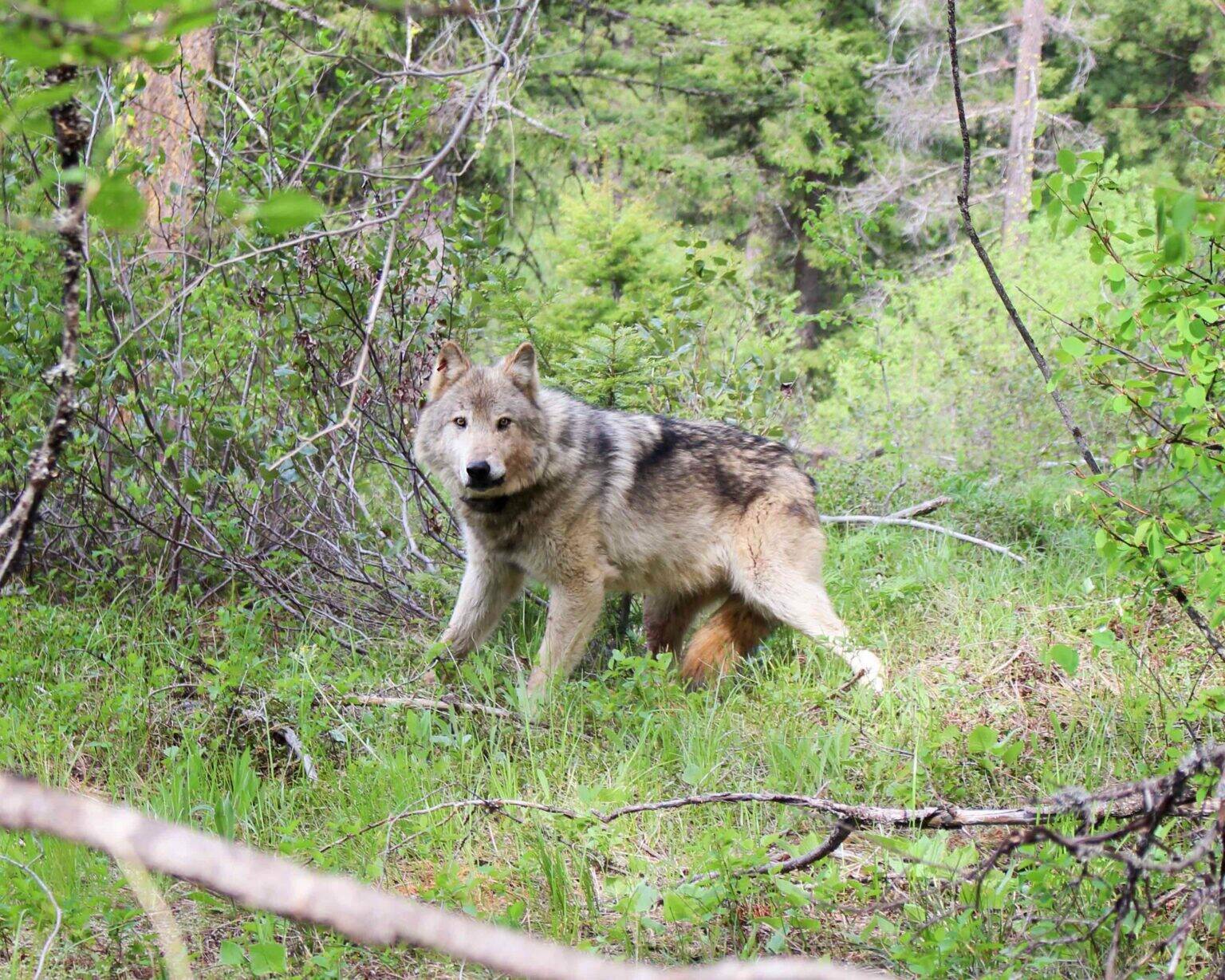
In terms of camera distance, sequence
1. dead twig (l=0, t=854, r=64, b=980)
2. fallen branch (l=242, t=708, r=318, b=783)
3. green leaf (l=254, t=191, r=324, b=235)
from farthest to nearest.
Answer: fallen branch (l=242, t=708, r=318, b=783)
dead twig (l=0, t=854, r=64, b=980)
green leaf (l=254, t=191, r=324, b=235)

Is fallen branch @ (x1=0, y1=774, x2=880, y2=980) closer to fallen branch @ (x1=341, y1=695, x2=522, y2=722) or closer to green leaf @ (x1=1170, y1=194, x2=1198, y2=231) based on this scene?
green leaf @ (x1=1170, y1=194, x2=1198, y2=231)

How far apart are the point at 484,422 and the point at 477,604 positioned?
105cm

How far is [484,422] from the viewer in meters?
5.86

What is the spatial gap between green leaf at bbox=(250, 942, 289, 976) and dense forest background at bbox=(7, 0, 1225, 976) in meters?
0.02

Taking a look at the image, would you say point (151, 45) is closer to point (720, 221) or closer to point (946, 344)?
point (946, 344)

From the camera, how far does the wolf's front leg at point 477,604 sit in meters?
6.12

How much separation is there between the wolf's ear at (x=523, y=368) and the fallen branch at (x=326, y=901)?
5190 mm

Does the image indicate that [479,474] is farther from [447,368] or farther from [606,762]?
[606,762]

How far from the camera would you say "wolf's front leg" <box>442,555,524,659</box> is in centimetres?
612

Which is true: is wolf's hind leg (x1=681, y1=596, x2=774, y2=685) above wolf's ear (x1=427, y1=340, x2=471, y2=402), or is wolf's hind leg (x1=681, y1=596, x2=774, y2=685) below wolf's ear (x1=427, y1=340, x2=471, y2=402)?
below

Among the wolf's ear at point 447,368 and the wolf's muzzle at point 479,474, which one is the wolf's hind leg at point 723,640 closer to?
the wolf's muzzle at point 479,474

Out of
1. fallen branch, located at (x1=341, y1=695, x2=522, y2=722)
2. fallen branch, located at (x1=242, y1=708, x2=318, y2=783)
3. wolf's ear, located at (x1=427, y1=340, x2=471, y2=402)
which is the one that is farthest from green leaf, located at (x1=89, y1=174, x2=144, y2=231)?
wolf's ear, located at (x1=427, y1=340, x2=471, y2=402)

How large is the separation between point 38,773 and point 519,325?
3950 mm

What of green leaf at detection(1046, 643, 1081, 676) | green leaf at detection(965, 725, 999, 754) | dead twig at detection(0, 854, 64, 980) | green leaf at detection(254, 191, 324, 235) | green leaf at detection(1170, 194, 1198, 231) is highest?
green leaf at detection(254, 191, 324, 235)
